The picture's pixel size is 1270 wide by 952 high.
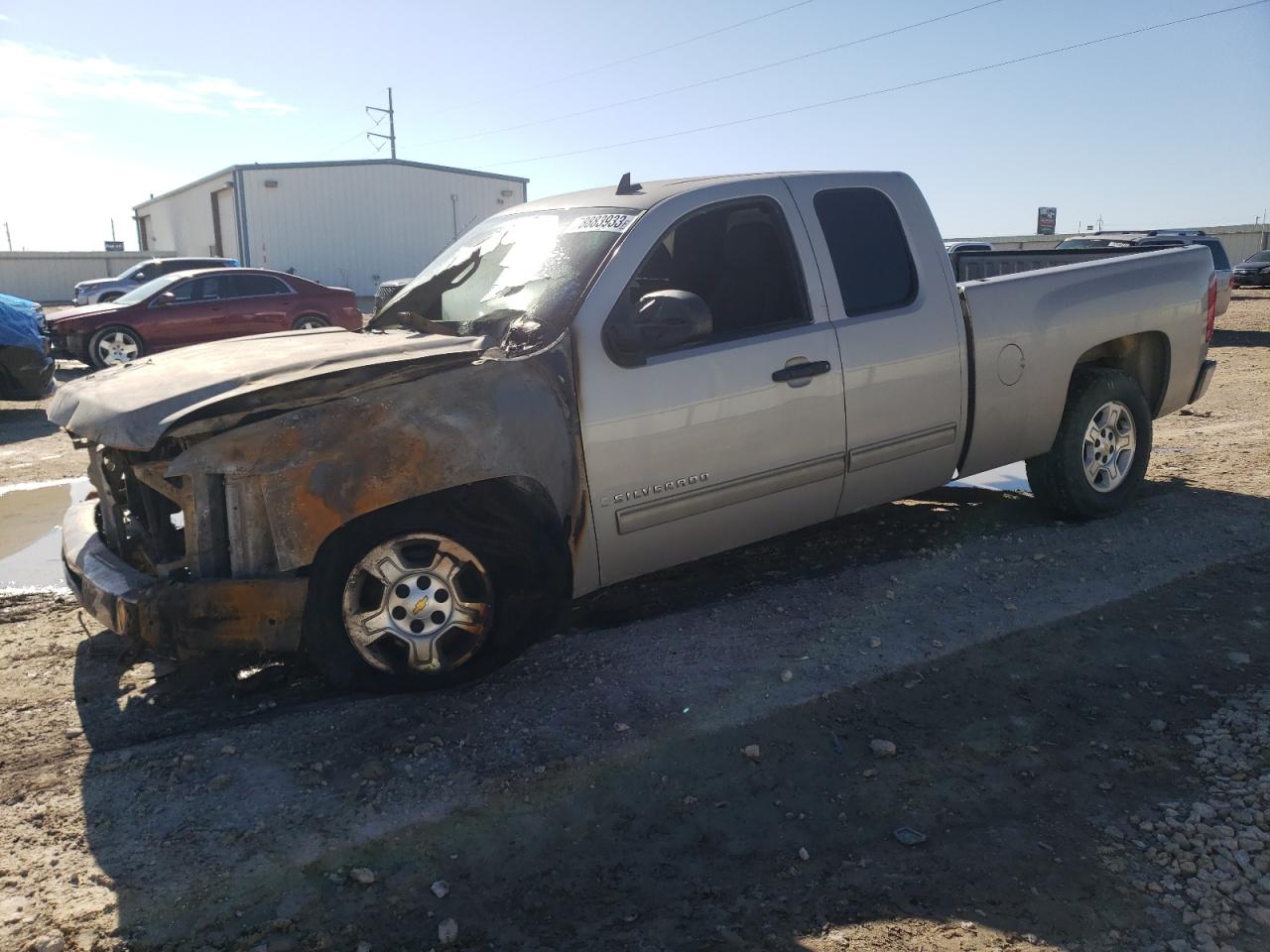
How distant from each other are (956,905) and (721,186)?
123 inches

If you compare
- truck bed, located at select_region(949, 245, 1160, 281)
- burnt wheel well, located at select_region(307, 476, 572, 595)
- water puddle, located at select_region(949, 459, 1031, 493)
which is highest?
truck bed, located at select_region(949, 245, 1160, 281)

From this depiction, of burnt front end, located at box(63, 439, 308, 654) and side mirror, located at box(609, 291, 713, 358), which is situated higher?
side mirror, located at box(609, 291, 713, 358)

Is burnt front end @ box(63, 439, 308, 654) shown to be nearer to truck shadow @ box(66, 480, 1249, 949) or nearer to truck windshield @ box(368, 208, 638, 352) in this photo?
truck shadow @ box(66, 480, 1249, 949)

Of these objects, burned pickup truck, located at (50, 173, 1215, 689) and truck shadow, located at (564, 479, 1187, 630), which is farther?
truck shadow, located at (564, 479, 1187, 630)

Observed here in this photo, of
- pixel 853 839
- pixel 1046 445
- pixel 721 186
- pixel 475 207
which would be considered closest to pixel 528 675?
pixel 853 839

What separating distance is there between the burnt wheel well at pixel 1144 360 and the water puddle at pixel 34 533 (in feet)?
18.6

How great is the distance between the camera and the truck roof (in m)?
4.55

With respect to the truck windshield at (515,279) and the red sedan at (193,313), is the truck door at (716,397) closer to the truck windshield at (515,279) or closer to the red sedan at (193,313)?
the truck windshield at (515,279)

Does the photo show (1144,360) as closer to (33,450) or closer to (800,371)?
(800,371)

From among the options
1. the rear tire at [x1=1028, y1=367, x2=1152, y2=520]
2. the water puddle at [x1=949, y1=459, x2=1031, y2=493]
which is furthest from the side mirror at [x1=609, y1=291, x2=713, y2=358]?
the water puddle at [x1=949, y1=459, x2=1031, y2=493]

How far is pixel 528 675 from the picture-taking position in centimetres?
416

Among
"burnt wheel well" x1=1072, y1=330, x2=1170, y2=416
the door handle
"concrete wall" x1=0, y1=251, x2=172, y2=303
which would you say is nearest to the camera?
the door handle

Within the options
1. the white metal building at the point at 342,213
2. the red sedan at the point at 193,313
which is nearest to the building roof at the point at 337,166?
the white metal building at the point at 342,213

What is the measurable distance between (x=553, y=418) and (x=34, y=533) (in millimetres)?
4530
